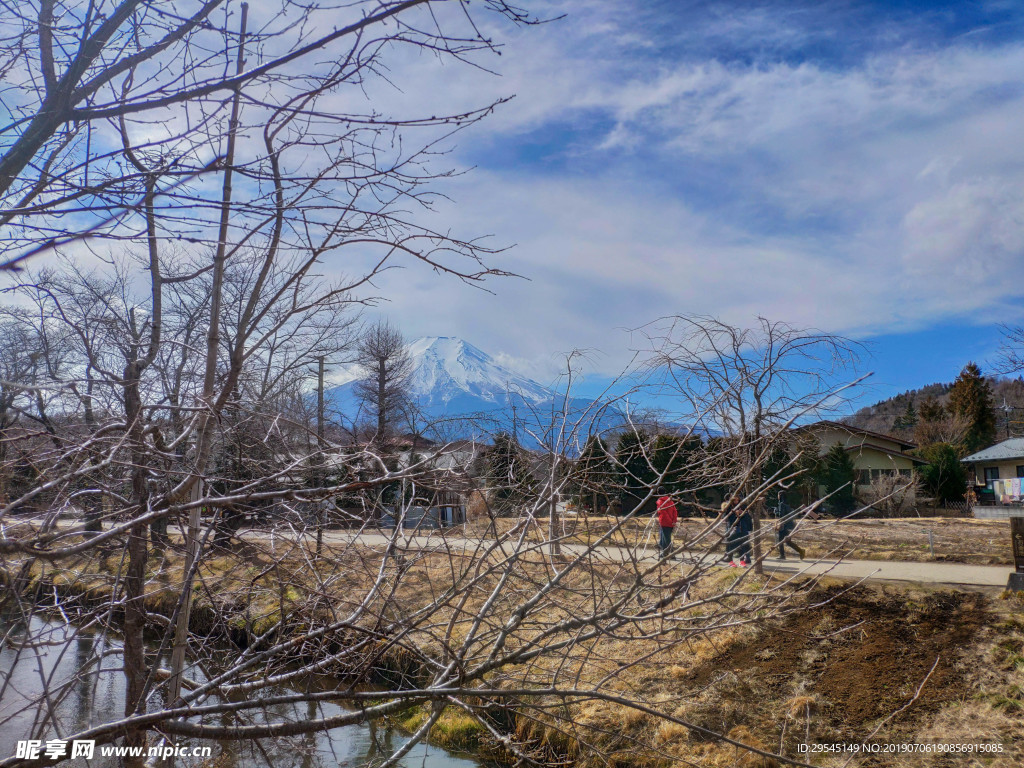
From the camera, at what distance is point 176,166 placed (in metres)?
2.23

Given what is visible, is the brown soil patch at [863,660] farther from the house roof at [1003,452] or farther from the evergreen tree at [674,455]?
the house roof at [1003,452]

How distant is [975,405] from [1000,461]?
30.4 ft

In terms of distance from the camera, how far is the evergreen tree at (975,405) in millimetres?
46531

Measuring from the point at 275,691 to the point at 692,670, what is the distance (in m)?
6.65

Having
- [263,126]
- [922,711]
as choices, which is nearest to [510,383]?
[263,126]

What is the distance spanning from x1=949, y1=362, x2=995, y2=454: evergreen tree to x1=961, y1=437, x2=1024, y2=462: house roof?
6885 millimetres

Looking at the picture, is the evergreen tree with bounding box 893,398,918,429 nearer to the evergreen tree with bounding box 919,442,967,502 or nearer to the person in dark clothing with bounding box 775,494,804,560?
the evergreen tree with bounding box 919,442,967,502

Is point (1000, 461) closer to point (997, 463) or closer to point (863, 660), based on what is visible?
point (997, 463)

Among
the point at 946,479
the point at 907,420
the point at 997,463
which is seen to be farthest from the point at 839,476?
the point at 907,420

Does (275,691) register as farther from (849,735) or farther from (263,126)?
(849,735)

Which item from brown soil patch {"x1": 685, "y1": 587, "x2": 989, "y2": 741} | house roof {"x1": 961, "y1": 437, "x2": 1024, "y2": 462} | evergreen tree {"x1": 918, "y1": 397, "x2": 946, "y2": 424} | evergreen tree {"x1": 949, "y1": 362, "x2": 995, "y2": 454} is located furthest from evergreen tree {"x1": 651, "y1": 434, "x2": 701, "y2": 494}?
evergreen tree {"x1": 918, "y1": 397, "x2": 946, "y2": 424}

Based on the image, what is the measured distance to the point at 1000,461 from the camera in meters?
→ 39.4

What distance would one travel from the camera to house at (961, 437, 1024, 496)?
125 ft

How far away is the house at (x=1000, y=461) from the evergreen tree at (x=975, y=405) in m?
5.54
